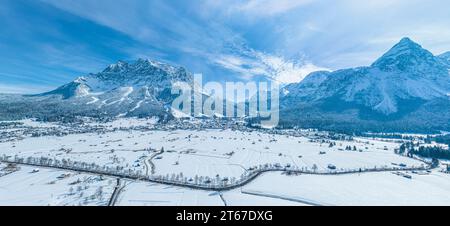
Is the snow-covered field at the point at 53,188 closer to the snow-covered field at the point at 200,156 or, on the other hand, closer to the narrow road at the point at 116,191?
the narrow road at the point at 116,191

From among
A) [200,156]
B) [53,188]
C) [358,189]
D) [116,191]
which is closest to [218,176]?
[116,191]

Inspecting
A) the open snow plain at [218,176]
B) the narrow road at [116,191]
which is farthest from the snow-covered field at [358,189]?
the narrow road at [116,191]

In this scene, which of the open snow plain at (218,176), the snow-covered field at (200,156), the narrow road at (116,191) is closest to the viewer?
the narrow road at (116,191)

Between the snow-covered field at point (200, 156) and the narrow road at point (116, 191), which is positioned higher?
the snow-covered field at point (200, 156)

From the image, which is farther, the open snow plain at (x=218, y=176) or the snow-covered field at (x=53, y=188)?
the open snow plain at (x=218, y=176)

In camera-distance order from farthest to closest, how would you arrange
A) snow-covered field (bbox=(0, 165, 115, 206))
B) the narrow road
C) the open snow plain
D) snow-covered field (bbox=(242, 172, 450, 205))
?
snow-covered field (bbox=(242, 172, 450, 205)), the open snow plain, snow-covered field (bbox=(0, 165, 115, 206)), the narrow road

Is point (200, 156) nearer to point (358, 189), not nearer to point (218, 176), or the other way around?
point (218, 176)

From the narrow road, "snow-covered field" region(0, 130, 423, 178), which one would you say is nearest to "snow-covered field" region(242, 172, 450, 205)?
"snow-covered field" region(0, 130, 423, 178)

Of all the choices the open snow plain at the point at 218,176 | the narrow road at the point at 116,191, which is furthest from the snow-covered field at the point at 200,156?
the narrow road at the point at 116,191

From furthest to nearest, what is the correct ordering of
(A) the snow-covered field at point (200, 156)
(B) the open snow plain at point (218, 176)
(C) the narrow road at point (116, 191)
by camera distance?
(A) the snow-covered field at point (200, 156)
(B) the open snow plain at point (218, 176)
(C) the narrow road at point (116, 191)

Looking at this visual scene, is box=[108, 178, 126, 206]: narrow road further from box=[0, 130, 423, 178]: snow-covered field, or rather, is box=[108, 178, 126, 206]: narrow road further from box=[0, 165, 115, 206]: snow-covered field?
box=[0, 130, 423, 178]: snow-covered field
